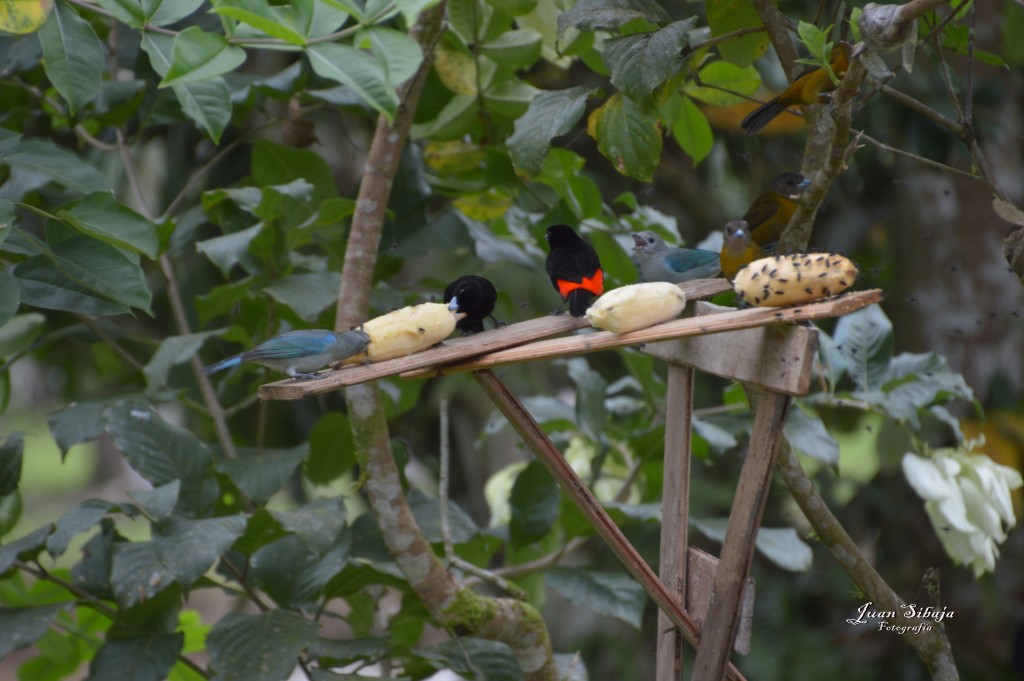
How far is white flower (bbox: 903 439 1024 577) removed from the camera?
7.64 ft

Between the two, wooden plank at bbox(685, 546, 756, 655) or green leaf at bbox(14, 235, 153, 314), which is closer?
wooden plank at bbox(685, 546, 756, 655)

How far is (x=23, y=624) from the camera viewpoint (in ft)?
7.41

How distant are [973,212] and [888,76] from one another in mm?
2991

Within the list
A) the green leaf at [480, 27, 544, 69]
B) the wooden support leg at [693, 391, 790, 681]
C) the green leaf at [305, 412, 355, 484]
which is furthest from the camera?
the green leaf at [305, 412, 355, 484]

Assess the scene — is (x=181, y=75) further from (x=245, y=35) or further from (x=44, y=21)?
(x=44, y=21)

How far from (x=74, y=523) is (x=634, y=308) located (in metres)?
1.30

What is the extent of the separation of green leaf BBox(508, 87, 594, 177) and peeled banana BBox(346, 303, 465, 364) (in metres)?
0.52

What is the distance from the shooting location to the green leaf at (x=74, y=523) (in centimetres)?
207

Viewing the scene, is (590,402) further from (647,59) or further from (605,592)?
(647,59)

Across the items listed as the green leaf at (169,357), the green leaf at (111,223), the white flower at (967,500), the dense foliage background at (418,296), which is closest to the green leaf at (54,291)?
the dense foliage background at (418,296)

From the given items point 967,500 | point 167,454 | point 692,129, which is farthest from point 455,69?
point 967,500

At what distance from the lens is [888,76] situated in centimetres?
153

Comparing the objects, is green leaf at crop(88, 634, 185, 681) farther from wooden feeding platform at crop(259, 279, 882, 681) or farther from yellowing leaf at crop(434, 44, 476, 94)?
yellowing leaf at crop(434, 44, 476, 94)

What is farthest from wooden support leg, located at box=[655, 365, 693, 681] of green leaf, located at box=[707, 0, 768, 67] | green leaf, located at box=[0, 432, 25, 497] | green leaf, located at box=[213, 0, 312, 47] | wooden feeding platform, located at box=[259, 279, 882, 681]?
green leaf, located at box=[0, 432, 25, 497]
